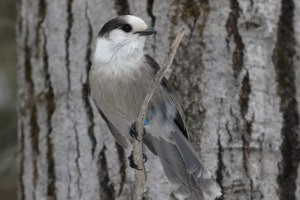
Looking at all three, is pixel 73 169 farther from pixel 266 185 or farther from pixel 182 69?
pixel 266 185

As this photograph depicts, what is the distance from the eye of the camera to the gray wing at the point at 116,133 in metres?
3.02

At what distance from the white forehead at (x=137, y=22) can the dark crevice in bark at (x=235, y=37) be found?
14.5 inches

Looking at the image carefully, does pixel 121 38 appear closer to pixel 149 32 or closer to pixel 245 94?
pixel 149 32

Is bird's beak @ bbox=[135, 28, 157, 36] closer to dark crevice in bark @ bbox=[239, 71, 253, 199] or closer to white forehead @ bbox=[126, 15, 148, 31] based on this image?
white forehead @ bbox=[126, 15, 148, 31]

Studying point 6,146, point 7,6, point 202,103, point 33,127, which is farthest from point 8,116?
point 202,103

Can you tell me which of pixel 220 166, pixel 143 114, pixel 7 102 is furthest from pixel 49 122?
pixel 7 102

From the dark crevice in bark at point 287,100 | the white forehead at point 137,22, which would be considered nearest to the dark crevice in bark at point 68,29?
the white forehead at point 137,22

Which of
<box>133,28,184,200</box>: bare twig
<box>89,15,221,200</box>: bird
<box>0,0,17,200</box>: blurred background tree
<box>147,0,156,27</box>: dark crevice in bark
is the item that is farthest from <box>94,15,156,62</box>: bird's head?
<box>0,0,17,200</box>: blurred background tree

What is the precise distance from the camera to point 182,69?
3.01m

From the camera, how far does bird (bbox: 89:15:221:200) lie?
9.69 ft

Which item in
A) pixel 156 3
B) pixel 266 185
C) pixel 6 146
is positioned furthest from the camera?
pixel 6 146

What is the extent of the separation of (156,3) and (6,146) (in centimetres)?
175

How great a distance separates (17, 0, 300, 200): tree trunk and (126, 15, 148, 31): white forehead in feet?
0.40

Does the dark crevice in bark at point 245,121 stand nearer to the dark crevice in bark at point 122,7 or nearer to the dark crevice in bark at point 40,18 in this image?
the dark crevice in bark at point 122,7
